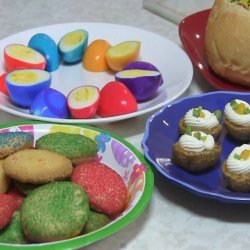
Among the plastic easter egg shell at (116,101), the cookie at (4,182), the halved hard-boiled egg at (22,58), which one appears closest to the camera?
the cookie at (4,182)

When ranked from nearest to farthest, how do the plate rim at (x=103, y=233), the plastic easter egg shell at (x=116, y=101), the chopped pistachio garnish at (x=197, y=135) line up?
the plate rim at (x=103, y=233) → the chopped pistachio garnish at (x=197, y=135) → the plastic easter egg shell at (x=116, y=101)

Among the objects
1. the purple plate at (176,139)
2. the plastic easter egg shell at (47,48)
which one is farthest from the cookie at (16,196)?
the plastic easter egg shell at (47,48)

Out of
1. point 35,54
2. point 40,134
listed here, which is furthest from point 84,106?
point 35,54

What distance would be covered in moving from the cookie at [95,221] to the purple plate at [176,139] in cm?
11

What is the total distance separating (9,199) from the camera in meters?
0.67

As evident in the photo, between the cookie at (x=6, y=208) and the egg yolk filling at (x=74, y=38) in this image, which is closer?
the cookie at (x=6, y=208)

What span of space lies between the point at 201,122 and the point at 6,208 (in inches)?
13.3

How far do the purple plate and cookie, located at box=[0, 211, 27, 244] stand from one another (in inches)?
8.0

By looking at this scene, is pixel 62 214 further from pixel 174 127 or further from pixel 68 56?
pixel 68 56

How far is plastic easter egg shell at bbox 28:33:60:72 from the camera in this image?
3.52 feet

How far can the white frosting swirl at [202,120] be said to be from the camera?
853 mm

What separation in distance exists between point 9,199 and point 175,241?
22cm

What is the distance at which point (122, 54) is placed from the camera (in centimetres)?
107

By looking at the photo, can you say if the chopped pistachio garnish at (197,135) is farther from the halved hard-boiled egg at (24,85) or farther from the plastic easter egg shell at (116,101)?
the halved hard-boiled egg at (24,85)
